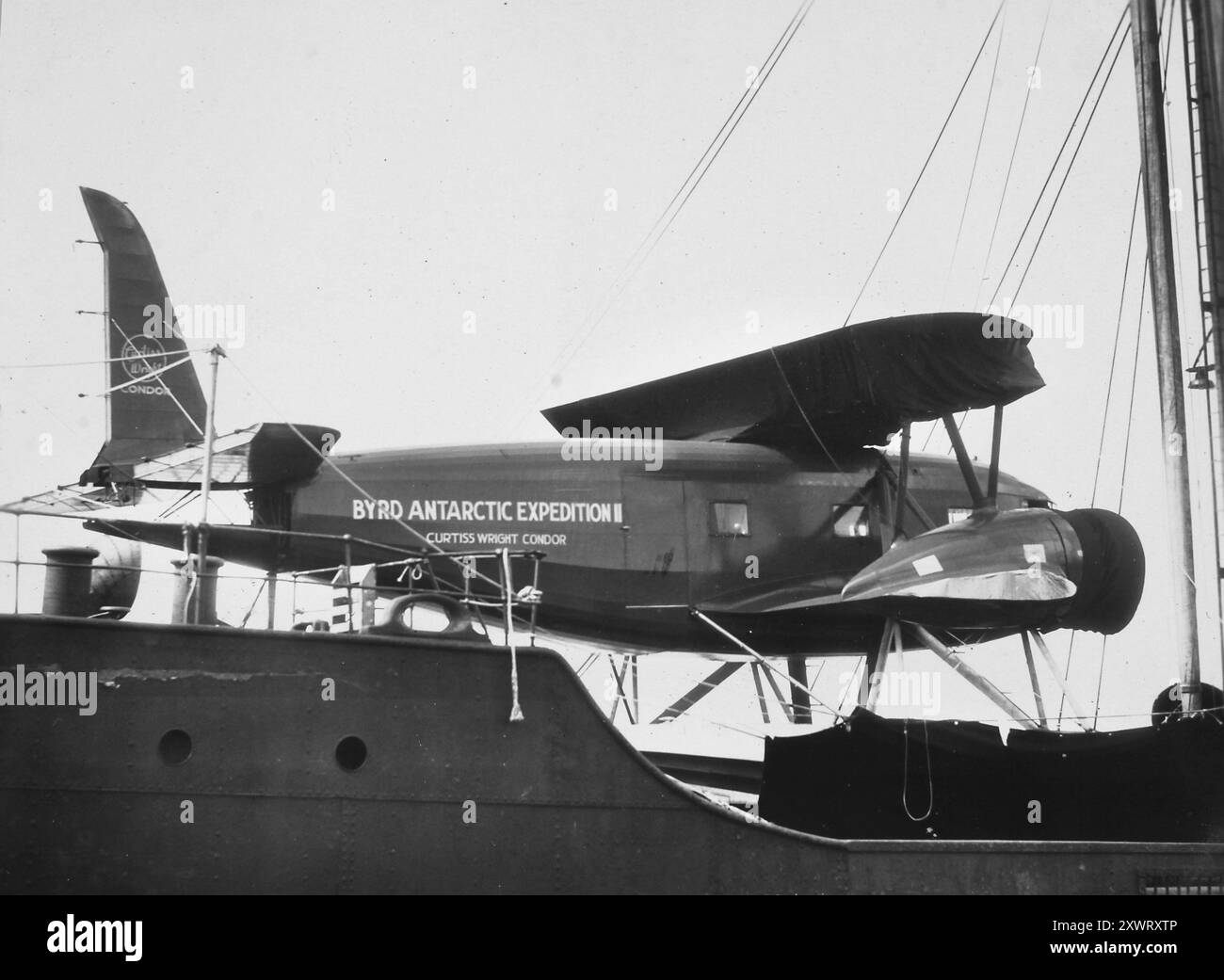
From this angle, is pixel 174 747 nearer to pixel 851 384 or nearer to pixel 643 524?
pixel 643 524

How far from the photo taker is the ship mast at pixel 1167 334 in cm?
1599

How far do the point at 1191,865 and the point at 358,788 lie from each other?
9.34 metres

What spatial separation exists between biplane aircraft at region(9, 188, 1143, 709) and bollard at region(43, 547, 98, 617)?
3080 mm

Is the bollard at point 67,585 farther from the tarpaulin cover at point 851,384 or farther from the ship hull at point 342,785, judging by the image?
the tarpaulin cover at point 851,384

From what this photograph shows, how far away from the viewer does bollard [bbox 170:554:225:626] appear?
11195 mm

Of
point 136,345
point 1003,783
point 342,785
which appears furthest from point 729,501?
point 136,345

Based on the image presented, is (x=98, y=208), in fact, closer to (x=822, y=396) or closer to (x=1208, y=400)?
(x=822, y=396)

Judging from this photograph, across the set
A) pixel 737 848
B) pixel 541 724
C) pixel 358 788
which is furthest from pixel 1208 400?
pixel 358 788

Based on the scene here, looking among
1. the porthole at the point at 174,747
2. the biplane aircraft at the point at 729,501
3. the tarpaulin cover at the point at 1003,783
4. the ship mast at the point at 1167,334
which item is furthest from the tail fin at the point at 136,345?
the ship mast at the point at 1167,334

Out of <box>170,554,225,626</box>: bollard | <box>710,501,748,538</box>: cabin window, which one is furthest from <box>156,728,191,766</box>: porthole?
<box>710,501,748,538</box>: cabin window

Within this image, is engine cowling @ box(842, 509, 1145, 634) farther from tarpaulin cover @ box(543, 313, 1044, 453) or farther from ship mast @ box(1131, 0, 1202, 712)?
tarpaulin cover @ box(543, 313, 1044, 453)

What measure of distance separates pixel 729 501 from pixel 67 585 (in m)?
8.44
